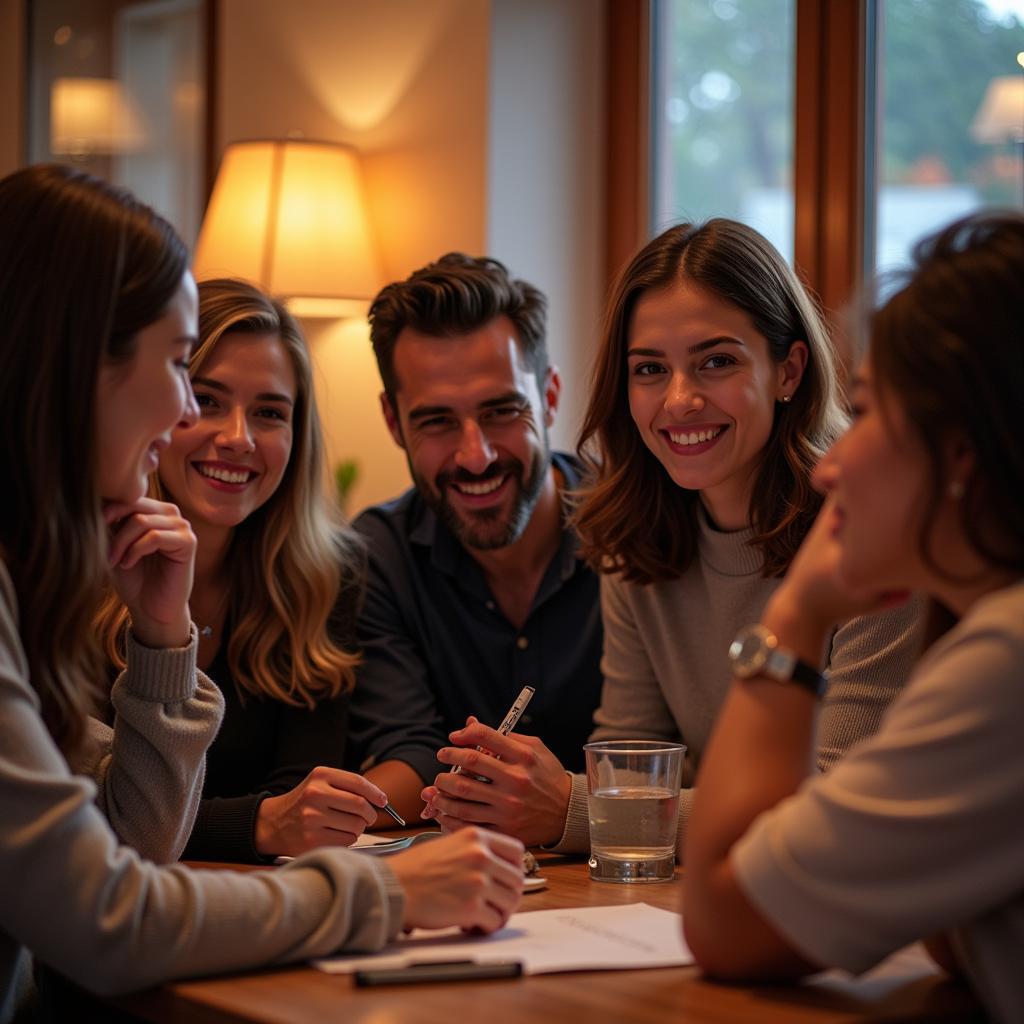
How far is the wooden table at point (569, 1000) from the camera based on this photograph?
1077 millimetres

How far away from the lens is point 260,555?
2.22 meters

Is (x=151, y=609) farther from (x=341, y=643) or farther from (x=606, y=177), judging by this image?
(x=606, y=177)

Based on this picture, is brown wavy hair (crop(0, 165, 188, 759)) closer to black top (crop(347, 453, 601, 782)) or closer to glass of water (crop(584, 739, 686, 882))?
glass of water (crop(584, 739, 686, 882))

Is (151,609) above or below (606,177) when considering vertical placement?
below

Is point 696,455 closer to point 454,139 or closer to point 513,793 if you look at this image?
point 513,793

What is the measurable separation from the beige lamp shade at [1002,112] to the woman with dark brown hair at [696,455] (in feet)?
2.95

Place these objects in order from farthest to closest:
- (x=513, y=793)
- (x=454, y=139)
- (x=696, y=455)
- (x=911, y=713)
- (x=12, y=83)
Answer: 1. (x=12, y=83)
2. (x=454, y=139)
3. (x=696, y=455)
4. (x=513, y=793)
5. (x=911, y=713)

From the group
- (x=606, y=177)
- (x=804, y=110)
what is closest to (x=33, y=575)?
(x=804, y=110)

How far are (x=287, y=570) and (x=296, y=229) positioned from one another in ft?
4.14

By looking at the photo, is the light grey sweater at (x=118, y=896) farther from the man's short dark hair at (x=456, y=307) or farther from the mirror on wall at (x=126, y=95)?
the mirror on wall at (x=126, y=95)

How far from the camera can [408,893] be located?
50.2 inches

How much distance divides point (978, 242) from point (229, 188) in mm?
2478

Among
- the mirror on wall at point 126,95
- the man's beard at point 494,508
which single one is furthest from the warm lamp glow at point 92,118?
the man's beard at point 494,508

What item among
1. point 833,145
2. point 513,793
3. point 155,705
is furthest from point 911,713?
point 833,145
